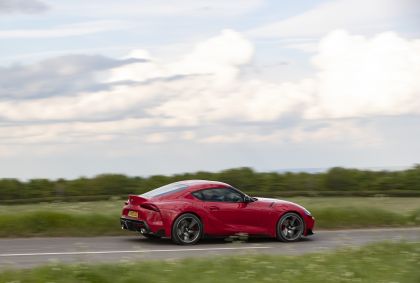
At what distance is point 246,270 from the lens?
453 inches

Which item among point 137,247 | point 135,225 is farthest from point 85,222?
point 137,247

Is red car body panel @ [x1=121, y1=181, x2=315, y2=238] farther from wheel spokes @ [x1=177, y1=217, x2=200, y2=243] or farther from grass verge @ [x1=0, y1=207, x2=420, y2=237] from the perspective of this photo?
grass verge @ [x1=0, y1=207, x2=420, y2=237]

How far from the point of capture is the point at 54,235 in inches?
762

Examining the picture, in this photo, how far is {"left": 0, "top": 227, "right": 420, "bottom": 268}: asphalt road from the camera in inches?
589

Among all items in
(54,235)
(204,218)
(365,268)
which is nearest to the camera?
(365,268)

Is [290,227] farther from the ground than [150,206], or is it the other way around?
[150,206]

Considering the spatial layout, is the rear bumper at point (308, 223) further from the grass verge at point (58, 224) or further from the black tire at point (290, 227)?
the grass verge at point (58, 224)

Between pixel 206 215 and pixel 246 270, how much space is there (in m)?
6.66

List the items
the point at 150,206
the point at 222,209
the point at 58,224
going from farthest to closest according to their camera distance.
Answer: the point at 58,224 < the point at 222,209 < the point at 150,206

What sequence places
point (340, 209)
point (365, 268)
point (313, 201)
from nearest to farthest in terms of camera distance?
point (365, 268)
point (340, 209)
point (313, 201)

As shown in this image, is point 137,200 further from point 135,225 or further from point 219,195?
point 219,195

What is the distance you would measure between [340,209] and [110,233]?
7.06 meters

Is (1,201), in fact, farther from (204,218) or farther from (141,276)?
(141,276)

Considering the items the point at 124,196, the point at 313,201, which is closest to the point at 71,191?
the point at 124,196
